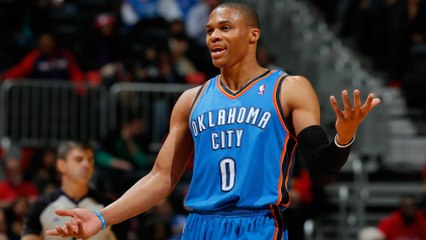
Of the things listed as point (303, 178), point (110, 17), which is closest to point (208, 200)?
point (303, 178)

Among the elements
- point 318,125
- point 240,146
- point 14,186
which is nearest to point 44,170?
point 14,186

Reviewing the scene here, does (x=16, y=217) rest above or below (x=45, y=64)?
below

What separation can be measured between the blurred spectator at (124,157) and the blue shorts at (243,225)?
8.10 m

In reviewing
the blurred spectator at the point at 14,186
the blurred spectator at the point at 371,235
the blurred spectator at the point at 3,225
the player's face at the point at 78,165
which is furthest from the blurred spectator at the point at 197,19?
the player's face at the point at 78,165

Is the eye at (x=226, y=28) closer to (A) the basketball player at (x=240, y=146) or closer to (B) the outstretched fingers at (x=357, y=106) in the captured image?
(A) the basketball player at (x=240, y=146)

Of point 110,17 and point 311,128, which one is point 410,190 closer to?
point 110,17

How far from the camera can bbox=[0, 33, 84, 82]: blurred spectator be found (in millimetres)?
15891

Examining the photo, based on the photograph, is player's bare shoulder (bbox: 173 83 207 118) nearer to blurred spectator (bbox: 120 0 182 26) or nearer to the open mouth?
the open mouth

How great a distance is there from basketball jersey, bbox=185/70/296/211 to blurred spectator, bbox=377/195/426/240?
8.12 meters

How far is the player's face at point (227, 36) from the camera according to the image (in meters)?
6.18

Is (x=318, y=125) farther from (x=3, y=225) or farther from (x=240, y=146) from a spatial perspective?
(x=3, y=225)

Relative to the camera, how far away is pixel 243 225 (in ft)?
19.6

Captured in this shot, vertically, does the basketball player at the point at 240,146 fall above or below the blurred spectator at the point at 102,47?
below

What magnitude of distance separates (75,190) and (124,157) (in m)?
6.06
